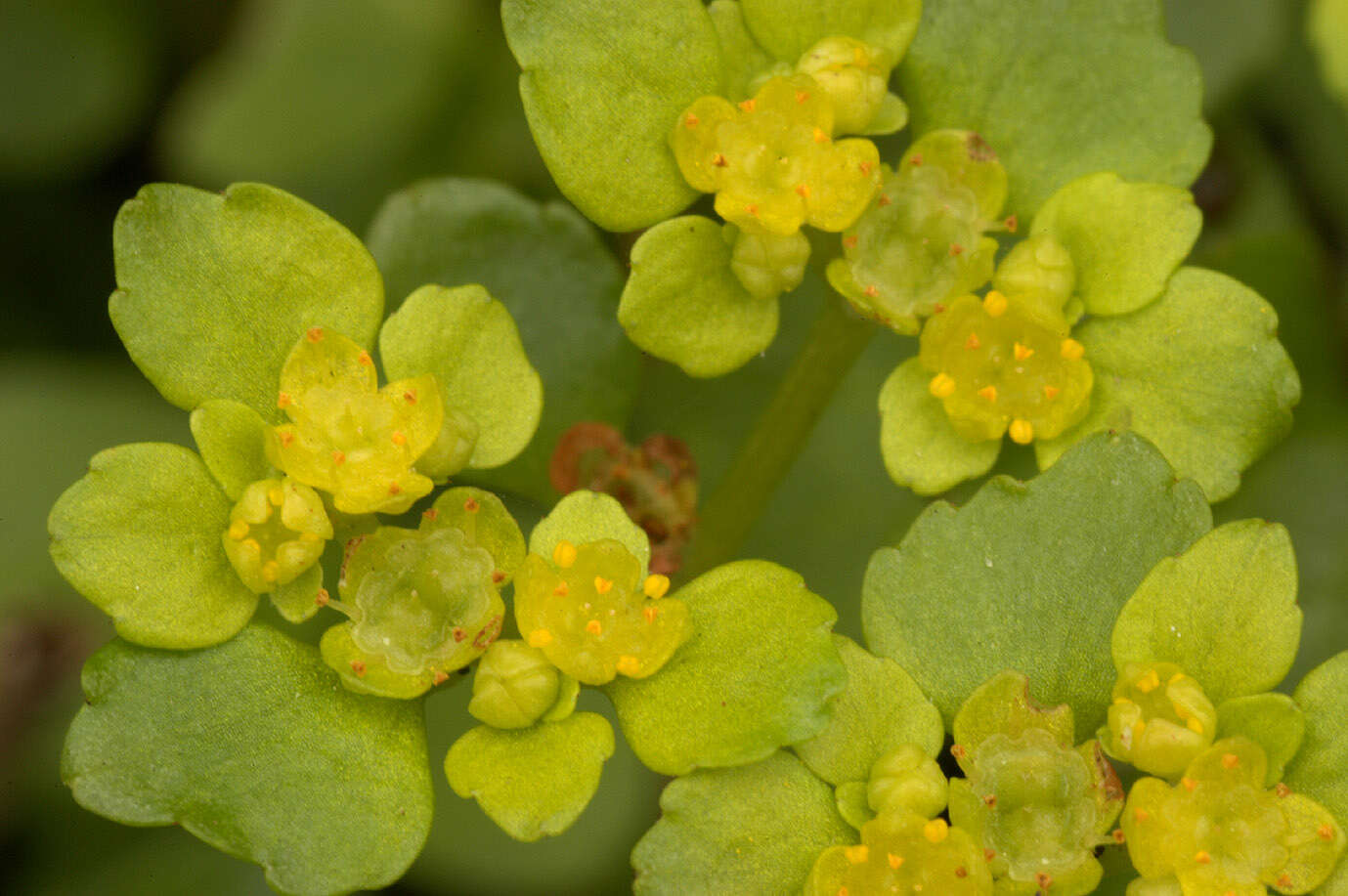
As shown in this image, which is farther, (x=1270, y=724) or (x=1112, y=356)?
(x=1112, y=356)

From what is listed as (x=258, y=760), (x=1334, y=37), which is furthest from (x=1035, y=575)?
(x=1334, y=37)

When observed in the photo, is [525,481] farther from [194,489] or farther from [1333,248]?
[1333,248]

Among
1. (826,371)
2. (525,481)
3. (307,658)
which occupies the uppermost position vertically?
(826,371)

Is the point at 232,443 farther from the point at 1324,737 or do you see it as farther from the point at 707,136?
the point at 1324,737

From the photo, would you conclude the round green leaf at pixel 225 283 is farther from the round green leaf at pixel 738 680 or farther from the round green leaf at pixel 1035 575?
the round green leaf at pixel 1035 575

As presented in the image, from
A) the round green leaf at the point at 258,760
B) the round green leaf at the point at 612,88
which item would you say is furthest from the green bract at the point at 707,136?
the round green leaf at the point at 258,760

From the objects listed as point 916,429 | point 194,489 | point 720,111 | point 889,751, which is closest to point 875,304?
point 916,429

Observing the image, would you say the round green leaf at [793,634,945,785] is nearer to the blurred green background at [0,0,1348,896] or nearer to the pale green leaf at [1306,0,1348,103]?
the blurred green background at [0,0,1348,896]
